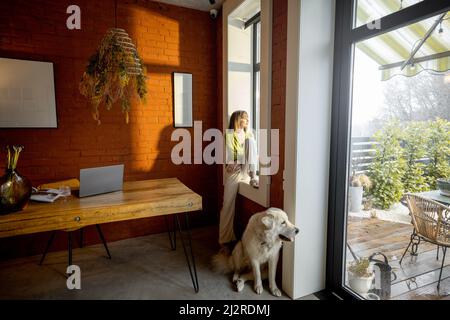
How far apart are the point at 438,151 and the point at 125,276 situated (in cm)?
277

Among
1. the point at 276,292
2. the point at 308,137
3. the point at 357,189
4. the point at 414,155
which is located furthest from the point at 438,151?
the point at 276,292

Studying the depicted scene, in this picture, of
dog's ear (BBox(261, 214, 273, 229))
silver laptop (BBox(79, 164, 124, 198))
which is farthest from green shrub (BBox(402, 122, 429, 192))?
silver laptop (BBox(79, 164, 124, 198))

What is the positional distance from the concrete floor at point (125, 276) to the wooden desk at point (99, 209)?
0.24 meters

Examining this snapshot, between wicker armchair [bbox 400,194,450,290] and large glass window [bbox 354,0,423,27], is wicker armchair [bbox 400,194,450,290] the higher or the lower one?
the lower one

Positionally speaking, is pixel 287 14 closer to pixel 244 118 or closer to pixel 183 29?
pixel 244 118

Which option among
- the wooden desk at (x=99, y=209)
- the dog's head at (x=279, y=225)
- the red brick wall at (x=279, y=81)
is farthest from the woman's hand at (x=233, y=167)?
the dog's head at (x=279, y=225)

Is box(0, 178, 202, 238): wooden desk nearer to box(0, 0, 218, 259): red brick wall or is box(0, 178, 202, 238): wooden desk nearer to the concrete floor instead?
the concrete floor

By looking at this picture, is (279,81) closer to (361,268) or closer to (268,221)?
(268,221)

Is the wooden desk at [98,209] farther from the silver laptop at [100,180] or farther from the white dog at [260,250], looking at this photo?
the white dog at [260,250]

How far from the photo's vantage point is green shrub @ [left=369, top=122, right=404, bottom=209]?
1824mm

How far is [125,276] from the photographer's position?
257 cm

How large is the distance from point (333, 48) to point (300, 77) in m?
0.42

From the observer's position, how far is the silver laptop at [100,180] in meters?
2.05
